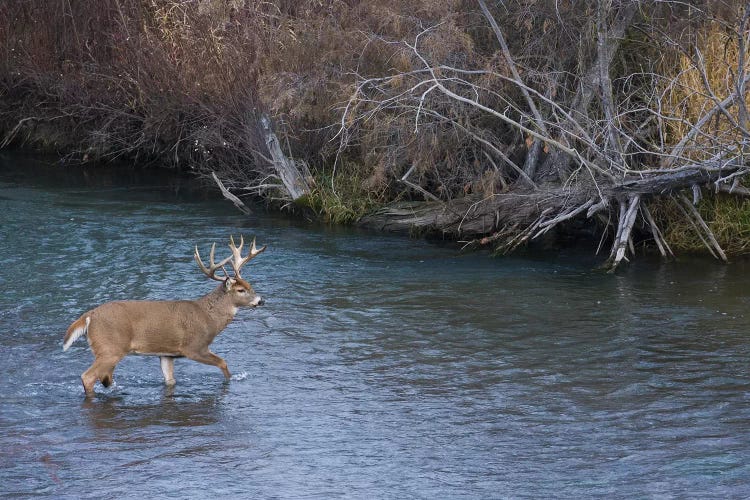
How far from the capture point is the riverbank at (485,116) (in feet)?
51.1

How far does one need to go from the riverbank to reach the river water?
0.87 metres

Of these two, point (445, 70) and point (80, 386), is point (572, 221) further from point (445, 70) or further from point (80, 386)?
point (80, 386)

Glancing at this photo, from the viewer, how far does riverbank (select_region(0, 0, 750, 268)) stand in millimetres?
15586

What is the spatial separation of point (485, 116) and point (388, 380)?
775cm

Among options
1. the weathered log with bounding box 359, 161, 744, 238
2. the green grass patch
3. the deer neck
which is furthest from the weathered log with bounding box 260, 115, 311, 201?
the deer neck

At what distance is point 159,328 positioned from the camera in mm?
10148

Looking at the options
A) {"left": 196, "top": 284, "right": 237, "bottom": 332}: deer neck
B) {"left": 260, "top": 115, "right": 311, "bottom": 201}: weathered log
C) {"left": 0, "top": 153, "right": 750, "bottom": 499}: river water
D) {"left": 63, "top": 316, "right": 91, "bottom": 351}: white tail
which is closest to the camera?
{"left": 0, "top": 153, "right": 750, "bottom": 499}: river water

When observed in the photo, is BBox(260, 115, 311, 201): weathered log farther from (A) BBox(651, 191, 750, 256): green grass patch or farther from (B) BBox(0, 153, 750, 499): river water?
(A) BBox(651, 191, 750, 256): green grass patch

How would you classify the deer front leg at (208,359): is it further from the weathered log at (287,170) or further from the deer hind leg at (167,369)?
the weathered log at (287,170)

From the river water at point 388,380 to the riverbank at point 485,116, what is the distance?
874 millimetres

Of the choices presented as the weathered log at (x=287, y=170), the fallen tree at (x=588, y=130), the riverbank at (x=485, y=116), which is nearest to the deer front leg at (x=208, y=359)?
the riverbank at (x=485, y=116)

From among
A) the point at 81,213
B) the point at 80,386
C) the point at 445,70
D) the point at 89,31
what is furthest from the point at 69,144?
the point at 80,386

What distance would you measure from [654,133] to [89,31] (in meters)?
13.9

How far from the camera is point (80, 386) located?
1044 cm
